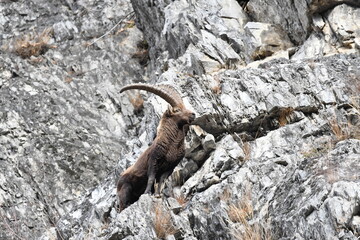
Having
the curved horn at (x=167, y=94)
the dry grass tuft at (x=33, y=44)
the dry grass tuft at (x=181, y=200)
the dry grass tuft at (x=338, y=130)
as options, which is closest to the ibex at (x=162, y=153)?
the curved horn at (x=167, y=94)

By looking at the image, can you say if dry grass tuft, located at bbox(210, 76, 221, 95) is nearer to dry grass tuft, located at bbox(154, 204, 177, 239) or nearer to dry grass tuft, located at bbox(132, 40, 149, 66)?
dry grass tuft, located at bbox(154, 204, 177, 239)

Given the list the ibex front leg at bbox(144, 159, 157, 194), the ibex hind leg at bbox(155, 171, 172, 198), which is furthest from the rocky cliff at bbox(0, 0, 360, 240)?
the ibex front leg at bbox(144, 159, 157, 194)

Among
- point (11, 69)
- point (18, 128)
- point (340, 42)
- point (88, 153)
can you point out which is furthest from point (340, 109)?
point (11, 69)

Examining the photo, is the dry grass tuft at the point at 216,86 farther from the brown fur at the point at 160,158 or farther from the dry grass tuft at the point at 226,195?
the dry grass tuft at the point at 226,195

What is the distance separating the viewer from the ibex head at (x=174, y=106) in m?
11.1

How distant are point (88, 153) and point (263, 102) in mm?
6544

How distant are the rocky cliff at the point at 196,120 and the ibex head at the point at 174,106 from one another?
0.71 metres

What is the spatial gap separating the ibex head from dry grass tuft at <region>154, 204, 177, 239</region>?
212 centimetres

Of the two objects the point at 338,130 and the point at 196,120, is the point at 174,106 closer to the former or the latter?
the point at 196,120

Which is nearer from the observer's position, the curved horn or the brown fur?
the brown fur

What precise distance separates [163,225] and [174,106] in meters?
2.64

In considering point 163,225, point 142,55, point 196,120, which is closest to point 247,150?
point 196,120

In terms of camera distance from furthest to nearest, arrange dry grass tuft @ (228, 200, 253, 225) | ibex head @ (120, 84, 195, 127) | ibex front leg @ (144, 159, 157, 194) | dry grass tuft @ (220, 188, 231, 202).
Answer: ibex head @ (120, 84, 195, 127) < ibex front leg @ (144, 159, 157, 194) < dry grass tuft @ (220, 188, 231, 202) < dry grass tuft @ (228, 200, 253, 225)

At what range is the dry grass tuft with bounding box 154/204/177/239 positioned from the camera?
9.16 m
